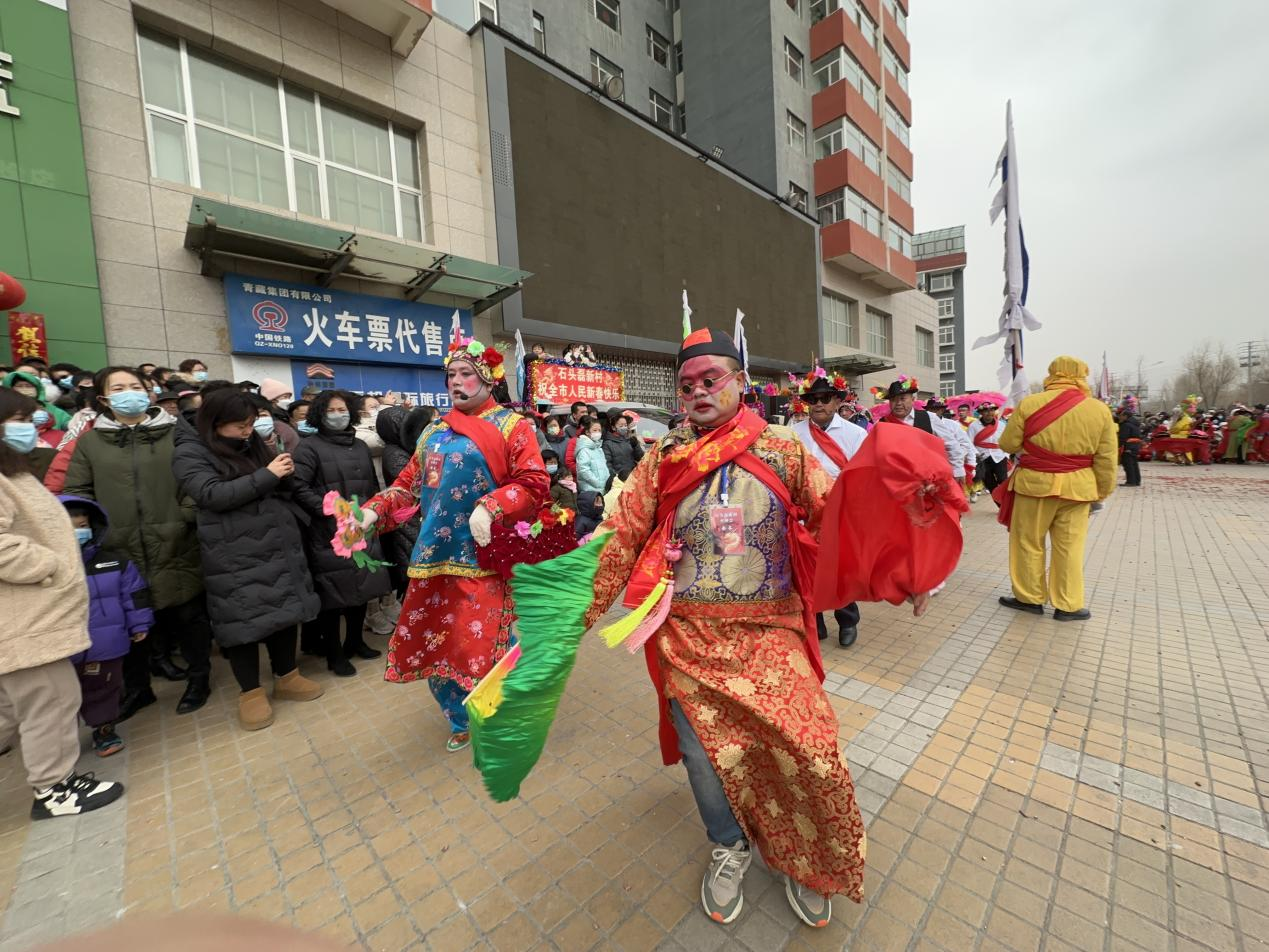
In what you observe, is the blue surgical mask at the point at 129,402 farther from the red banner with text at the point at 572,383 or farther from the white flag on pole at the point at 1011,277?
the red banner with text at the point at 572,383

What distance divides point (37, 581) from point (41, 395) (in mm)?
3384

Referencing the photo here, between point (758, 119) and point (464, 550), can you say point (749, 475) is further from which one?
point (758, 119)

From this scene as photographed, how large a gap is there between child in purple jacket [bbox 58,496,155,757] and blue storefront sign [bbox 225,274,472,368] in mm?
6065

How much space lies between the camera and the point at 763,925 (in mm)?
1882

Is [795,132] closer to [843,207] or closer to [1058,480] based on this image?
[843,207]

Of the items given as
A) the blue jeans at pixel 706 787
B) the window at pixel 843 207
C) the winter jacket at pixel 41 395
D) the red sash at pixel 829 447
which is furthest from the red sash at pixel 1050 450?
the window at pixel 843 207

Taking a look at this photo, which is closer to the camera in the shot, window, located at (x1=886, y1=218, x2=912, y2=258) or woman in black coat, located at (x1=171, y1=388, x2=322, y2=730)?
woman in black coat, located at (x1=171, y1=388, x2=322, y2=730)

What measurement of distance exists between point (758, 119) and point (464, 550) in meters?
23.1

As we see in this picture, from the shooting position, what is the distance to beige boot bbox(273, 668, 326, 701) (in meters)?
3.58

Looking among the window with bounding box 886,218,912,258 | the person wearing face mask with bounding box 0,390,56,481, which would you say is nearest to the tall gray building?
the window with bounding box 886,218,912,258

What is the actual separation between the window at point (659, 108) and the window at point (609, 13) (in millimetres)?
2396

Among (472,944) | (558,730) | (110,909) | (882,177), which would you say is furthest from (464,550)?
(882,177)

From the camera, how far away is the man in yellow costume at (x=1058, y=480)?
14.0 ft

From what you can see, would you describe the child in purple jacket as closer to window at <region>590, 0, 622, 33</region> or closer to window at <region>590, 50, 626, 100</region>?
window at <region>590, 50, 626, 100</region>
